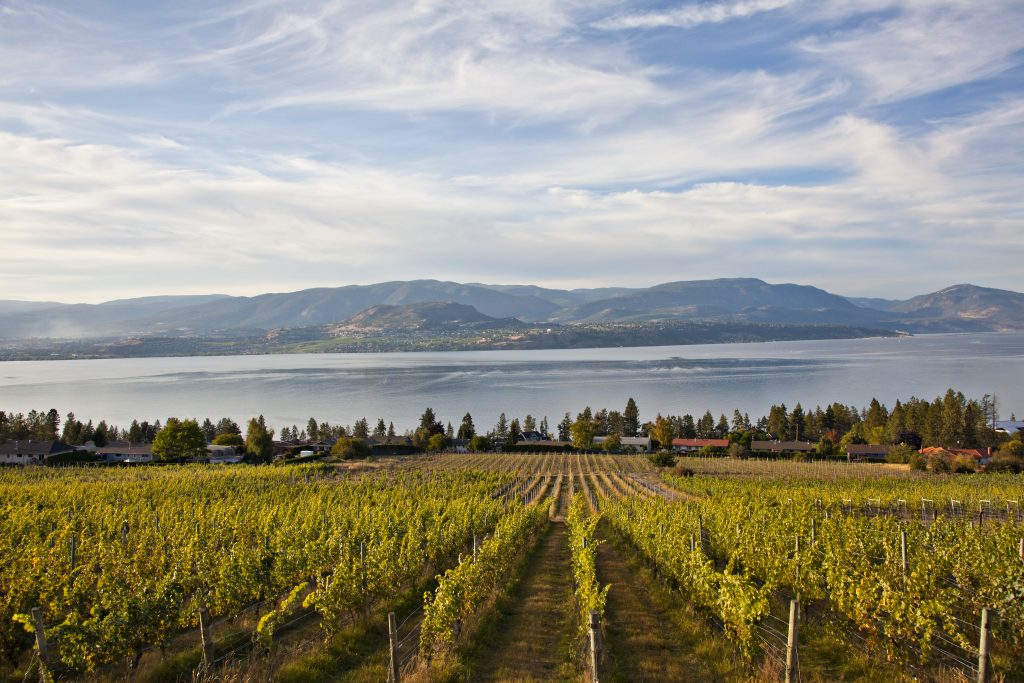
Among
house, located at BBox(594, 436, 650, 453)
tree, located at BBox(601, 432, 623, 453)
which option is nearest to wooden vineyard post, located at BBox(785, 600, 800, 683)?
tree, located at BBox(601, 432, 623, 453)

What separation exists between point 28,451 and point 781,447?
72878mm

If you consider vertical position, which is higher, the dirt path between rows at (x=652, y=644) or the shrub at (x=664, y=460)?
the dirt path between rows at (x=652, y=644)

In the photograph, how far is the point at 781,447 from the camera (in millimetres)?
65500

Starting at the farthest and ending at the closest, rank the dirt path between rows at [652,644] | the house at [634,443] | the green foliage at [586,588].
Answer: the house at [634,443], the green foliage at [586,588], the dirt path between rows at [652,644]

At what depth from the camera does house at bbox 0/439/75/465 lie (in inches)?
2183

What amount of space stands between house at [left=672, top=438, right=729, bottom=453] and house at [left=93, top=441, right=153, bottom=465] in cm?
5299

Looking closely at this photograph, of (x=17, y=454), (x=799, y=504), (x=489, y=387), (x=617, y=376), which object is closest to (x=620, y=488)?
(x=799, y=504)

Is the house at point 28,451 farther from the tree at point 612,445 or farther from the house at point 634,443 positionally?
the house at point 634,443

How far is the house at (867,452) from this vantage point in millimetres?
61406

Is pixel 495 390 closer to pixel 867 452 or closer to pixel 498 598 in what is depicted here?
pixel 867 452

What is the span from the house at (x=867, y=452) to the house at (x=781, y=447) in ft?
11.3

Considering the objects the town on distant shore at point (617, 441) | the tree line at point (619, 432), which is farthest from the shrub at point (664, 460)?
the tree line at point (619, 432)

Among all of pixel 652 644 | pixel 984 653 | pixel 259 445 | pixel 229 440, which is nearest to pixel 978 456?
pixel 652 644

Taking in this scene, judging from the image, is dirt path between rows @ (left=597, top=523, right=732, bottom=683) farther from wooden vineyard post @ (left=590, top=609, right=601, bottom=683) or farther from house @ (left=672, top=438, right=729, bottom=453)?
house @ (left=672, top=438, right=729, bottom=453)
